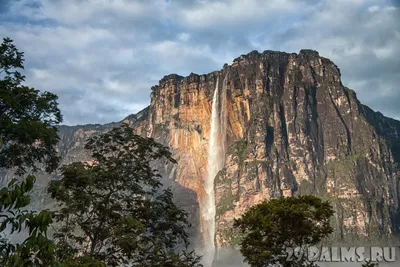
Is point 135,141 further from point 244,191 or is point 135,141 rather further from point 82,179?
point 244,191

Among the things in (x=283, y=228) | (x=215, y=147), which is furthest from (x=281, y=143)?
(x=283, y=228)

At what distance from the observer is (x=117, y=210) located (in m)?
14.4

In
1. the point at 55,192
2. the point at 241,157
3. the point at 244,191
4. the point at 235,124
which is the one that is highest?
the point at 235,124

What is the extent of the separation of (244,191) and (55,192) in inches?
4722

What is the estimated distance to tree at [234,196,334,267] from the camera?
2475cm

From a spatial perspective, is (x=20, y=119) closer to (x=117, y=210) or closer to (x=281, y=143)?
(x=117, y=210)

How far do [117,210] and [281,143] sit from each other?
127 metres

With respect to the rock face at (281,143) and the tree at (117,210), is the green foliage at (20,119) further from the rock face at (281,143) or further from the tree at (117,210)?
the rock face at (281,143)

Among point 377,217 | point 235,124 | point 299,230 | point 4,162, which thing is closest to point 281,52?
point 235,124

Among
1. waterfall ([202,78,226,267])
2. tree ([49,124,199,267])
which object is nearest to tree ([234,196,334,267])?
tree ([49,124,199,267])

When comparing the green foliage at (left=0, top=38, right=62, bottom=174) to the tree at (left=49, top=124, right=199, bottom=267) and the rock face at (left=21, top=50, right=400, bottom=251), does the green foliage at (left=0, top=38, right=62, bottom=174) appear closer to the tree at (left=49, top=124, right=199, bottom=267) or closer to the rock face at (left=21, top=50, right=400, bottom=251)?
the tree at (left=49, top=124, right=199, bottom=267)

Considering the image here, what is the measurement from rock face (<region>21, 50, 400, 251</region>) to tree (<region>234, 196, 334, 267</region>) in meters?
97.4

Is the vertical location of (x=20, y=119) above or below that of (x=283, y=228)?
above

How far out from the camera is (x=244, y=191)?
130 m
